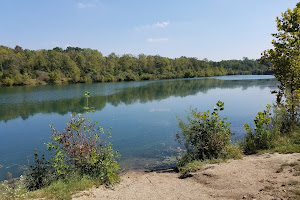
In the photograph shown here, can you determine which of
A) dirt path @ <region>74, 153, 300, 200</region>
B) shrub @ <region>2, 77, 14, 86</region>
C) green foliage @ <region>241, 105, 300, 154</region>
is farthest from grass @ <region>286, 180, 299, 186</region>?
shrub @ <region>2, 77, 14, 86</region>

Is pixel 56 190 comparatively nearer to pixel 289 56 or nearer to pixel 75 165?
pixel 75 165

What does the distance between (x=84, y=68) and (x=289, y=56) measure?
3383 inches

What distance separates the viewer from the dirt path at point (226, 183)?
4797 mm

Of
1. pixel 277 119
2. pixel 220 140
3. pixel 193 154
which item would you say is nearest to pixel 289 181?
pixel 220 140

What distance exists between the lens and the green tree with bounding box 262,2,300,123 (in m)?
8.85

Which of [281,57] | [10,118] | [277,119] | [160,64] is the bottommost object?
[10,118]

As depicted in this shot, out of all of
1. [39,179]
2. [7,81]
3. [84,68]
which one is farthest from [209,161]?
[84,68]

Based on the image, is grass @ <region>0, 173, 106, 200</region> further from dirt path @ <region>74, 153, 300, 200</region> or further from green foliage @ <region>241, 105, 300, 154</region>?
green foliage @ <region>241, 105, 300, 154</region>

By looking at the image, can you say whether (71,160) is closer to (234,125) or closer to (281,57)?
(281,57)

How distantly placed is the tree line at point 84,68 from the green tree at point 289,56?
248 ft

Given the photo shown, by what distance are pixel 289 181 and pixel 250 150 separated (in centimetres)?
380

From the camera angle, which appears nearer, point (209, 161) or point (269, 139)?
point (209, 161)

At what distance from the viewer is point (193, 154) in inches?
326

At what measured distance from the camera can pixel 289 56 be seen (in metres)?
9.10
